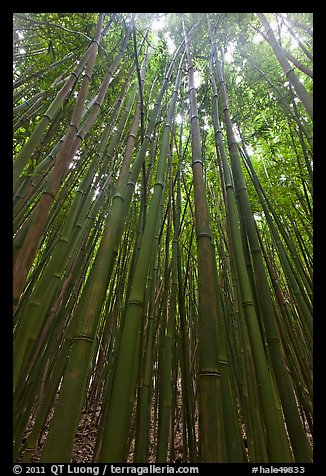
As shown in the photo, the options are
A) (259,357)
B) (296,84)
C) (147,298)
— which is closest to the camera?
(259,357)

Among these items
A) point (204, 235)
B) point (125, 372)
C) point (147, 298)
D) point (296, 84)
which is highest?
point (296, 84)

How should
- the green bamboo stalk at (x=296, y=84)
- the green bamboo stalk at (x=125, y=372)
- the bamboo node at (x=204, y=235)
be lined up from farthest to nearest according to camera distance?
the green bamboo stalk at (x=296, y=84)
the bamboo node at (x=204, y=235)
the green bamboo stalk at (x=125, y=372)

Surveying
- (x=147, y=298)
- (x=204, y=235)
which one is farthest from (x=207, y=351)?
(x=147, y=298)

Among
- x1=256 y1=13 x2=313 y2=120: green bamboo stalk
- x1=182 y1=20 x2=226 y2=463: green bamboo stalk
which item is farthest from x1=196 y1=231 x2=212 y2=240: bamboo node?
x1=256 y1=13 x2=313 y2=120: green bamboo stalk

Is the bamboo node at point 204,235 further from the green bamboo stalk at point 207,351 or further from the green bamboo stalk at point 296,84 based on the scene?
the green bamboo stalk at point 296,84

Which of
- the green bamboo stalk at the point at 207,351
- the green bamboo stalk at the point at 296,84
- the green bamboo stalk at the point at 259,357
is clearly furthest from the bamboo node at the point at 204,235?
the green bamboo stalk at the point at 296,84

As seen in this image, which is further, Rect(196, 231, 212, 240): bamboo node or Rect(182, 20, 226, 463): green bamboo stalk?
Rect(196, 231, 212, 240): bamboo node

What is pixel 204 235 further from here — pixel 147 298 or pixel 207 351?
pixel 147 298

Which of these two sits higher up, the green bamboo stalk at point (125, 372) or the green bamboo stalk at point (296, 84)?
the green bamboo stalk at point (296, 84)

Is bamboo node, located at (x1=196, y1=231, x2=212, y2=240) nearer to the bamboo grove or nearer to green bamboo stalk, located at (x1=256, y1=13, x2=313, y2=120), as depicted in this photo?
the bamboo grove
